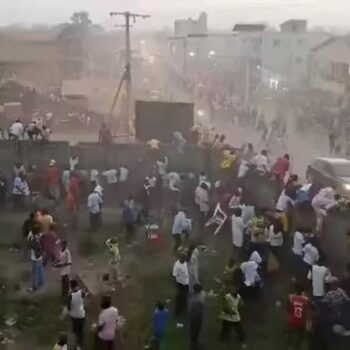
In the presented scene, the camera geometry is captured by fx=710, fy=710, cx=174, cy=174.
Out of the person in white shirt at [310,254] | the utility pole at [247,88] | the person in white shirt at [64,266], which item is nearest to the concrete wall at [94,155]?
the person in white shirt at [64,266]

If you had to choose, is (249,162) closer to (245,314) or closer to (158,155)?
(158,155)

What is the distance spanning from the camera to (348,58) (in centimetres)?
3678

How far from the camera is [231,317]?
9359mm

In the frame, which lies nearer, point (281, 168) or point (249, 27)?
point (281, 168)

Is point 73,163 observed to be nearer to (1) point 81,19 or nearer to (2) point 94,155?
(2) point 94,155

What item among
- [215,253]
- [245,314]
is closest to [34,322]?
[245,314]

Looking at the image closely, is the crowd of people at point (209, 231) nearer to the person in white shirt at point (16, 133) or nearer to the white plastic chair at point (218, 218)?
the white plastic chair at point (218, 218)

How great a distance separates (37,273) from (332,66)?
29194 mm

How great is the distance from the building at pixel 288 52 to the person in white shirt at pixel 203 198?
89.7ft

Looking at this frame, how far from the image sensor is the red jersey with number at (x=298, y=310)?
9.19 metres

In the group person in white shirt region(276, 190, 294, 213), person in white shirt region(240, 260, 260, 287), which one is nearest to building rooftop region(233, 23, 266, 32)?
person in white shirt region(276, 190, 294, 213)

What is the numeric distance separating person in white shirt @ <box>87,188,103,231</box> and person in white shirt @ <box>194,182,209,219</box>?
6.56ft

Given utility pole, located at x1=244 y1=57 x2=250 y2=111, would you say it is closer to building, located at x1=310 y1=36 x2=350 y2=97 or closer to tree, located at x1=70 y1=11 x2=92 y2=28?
building, located at x1=310 y1=36 x2=350 y2=97

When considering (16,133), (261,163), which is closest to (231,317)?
(261,163)
